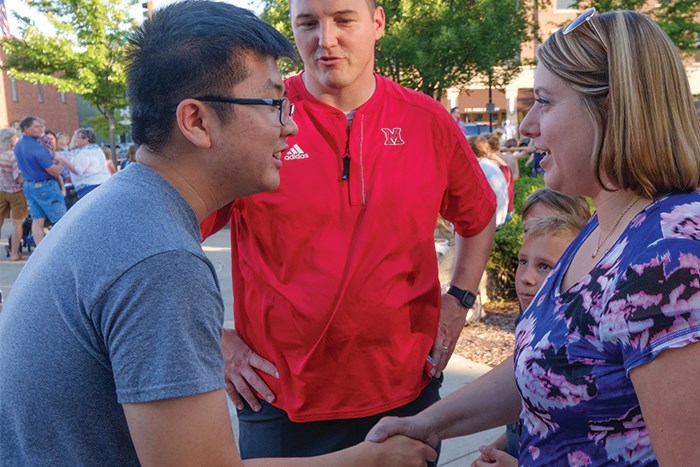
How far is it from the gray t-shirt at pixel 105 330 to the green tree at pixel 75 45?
2188cm

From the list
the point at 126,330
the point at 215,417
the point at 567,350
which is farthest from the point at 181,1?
the point at 567,350

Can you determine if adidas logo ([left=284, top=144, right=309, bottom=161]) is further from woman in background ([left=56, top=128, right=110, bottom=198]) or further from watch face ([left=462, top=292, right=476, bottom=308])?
woman in background ([left=56, top=128, right=110, bottom=198])

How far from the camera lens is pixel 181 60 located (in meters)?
1.58

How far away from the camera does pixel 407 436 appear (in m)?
2.25

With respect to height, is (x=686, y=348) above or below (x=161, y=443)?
above

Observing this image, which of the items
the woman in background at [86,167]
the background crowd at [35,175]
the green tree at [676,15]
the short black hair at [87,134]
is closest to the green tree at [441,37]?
the green tree at [676,15]

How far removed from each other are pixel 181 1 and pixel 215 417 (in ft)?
3.34

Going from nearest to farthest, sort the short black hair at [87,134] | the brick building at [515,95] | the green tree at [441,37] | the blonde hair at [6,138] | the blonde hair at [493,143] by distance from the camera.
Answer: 1. the blonde hair at [493,143]
2. the blonde hair at [6,138]
3. the short black hair at [87,134]
4. the green tree at [441,37]
5. the brick building at [515,95]

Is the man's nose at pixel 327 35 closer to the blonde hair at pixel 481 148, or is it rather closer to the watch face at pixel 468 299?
the watch face at pixel 468 299

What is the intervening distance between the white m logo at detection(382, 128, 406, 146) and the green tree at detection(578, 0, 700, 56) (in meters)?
12.7

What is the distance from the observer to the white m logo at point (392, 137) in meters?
2.54

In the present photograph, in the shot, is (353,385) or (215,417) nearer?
(215,417)

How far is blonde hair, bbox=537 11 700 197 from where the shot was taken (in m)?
1.54

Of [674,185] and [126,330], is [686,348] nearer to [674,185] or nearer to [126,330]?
[674,185]
